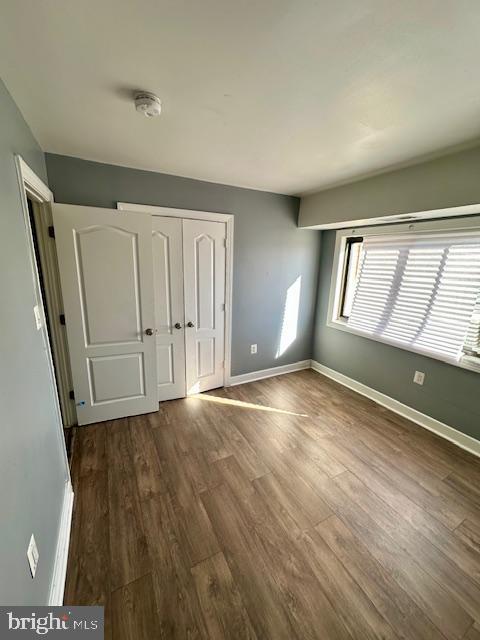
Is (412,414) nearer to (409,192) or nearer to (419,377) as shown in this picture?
(419,377)

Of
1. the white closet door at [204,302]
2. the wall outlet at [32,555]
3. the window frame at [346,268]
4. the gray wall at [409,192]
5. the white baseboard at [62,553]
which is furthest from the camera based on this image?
the window frame at [346,268]

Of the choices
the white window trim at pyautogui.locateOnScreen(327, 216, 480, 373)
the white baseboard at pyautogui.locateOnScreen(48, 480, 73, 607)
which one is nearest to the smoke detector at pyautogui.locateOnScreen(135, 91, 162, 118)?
the white baseboard at pyautogui.locateOnScreen(48, 480, 73, 607)

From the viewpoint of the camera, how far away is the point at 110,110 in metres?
1.37

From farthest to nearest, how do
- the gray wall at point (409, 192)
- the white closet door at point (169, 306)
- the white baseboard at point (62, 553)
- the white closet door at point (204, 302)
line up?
the white closet door at point (204, 302) < the white closet door at point (169, 306) < the gray wall at point (409, 192) < the white baseboard at point (62, 553)

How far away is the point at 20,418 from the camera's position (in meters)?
1.00

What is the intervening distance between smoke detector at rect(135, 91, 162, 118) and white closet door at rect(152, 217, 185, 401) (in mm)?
1166

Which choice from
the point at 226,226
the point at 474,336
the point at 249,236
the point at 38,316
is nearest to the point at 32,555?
the point at 38,316

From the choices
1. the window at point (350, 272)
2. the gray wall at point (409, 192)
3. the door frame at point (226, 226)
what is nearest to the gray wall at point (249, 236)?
the door frame at point (226, 226)

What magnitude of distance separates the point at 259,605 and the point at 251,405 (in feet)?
5.52

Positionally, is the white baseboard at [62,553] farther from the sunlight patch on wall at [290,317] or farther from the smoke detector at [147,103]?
the sunlight patch on wall at [290,317]

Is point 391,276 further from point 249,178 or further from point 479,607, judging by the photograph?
point 479,607

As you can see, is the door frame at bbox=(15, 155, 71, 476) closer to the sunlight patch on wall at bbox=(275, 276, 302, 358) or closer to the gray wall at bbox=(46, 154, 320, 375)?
the gray wall at bbox=(46, 154, 320, 375)

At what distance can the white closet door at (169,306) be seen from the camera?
2449 mm

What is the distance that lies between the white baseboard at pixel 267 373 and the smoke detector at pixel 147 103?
265 cm
